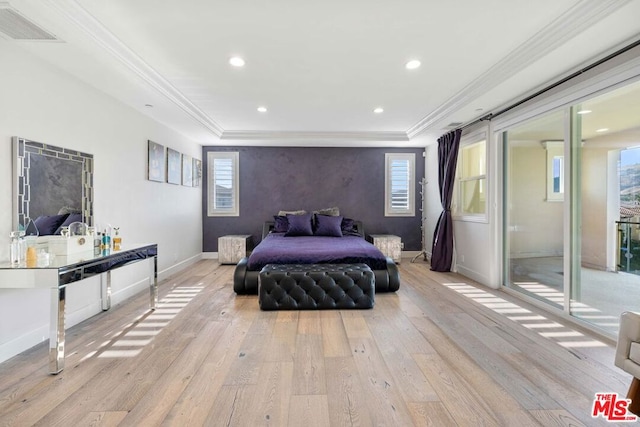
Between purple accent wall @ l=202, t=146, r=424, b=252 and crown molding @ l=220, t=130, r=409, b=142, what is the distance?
70 centimetres

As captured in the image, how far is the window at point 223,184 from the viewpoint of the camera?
21.3 ft

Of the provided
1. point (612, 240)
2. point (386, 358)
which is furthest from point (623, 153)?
point (386, 358)

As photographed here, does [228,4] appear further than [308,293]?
No

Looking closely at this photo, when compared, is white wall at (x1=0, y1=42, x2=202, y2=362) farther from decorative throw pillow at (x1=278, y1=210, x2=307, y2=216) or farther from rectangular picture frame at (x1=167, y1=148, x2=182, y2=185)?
decorative throw pillow at (x1=278, y1=210, x2=307, y2=216)

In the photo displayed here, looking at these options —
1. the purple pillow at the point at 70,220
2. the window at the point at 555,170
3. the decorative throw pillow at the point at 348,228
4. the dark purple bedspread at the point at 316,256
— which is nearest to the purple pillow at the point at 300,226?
the decorative throw pillow at the point at 348,228

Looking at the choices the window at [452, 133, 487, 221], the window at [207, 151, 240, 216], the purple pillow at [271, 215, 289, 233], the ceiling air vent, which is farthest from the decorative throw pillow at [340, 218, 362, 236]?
the ceiling air vent

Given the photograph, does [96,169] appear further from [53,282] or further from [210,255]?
[210,255]

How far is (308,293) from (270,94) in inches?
96.5

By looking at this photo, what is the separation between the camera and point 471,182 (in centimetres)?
495

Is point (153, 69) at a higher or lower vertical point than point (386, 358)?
higher

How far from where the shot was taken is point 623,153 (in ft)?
8.71

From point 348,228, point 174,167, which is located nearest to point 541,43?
point 348,228

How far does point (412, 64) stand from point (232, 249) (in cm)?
442

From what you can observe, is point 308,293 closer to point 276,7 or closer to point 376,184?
point 276,7
